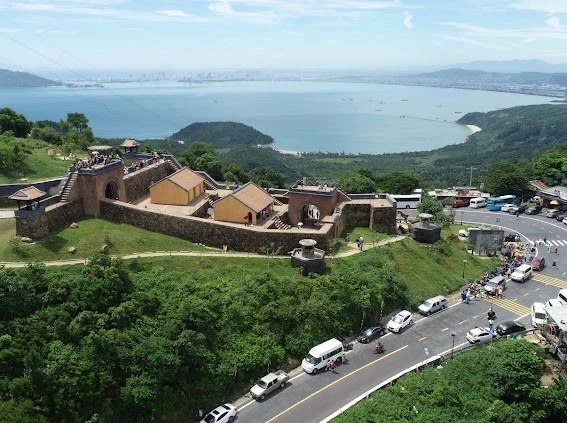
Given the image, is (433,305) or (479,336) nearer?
(479,336)

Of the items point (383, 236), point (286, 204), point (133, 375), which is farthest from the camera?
point (286, 204)

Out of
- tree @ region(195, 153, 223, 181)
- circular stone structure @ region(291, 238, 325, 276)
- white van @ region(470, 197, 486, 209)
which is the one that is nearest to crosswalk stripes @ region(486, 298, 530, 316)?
circular stone structure @ region(291, 238, 325, 276)

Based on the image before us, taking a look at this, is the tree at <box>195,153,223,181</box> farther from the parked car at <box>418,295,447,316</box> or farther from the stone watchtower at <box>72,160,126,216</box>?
the parked car at <box>418,295,447,316</box>

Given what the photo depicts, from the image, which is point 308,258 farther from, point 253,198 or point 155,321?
point 155,321

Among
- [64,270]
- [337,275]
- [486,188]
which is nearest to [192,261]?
A: [64,270]

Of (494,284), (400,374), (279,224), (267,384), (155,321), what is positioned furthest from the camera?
(279,224)

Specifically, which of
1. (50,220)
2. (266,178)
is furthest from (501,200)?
(50,220)

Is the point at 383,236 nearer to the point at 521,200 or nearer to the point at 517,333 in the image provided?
the point at 517,333
